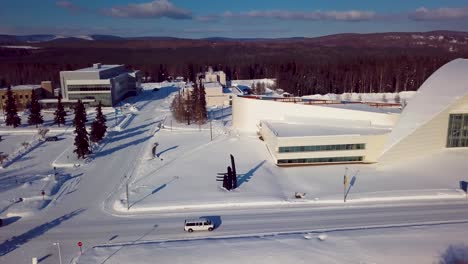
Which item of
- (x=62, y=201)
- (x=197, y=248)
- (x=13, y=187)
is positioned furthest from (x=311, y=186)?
(x=13, y=187)

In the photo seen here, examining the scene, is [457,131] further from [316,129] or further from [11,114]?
[11,114]

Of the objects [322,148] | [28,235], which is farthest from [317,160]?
[28,235]

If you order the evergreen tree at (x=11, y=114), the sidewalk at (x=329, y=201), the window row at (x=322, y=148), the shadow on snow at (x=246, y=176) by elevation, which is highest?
the evergreen tree at (x=11, y=114)

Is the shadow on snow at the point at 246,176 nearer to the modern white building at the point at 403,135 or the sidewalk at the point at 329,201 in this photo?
the modern white building at the point at 403,135

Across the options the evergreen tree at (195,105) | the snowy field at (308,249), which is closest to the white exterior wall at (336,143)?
the snowy field at (308,249)

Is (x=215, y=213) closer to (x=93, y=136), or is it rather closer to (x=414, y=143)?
(x=414, y=143)
